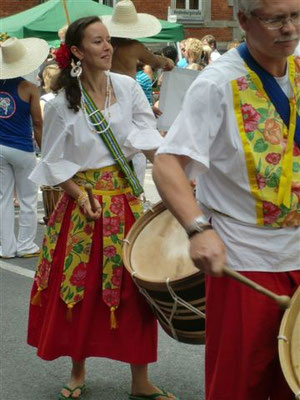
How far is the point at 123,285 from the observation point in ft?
15.3

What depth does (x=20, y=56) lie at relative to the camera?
8266 mm

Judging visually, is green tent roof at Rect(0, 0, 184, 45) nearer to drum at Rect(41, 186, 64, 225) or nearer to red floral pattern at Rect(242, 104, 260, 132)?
drum at Rect(41, 186, 64, 225)

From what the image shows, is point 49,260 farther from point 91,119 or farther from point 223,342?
point 223,342

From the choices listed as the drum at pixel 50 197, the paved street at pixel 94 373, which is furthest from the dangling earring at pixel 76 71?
the drum at pixel 50 197

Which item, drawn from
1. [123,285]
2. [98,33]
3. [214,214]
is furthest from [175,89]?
[214,214]

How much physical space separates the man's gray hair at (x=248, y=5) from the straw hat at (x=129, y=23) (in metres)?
3.55

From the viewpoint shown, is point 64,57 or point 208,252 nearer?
point 208,252

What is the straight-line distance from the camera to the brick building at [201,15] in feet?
96.6

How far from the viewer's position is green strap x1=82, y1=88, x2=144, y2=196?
4641 millimetres

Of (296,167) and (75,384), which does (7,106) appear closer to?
(75,384)

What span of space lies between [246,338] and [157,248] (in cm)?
127

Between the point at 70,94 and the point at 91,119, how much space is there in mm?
156

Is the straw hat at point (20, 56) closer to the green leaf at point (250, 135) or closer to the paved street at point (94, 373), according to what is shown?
the paved street at point (94, 373)

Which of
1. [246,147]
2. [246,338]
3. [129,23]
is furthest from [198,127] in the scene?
[129,23]
